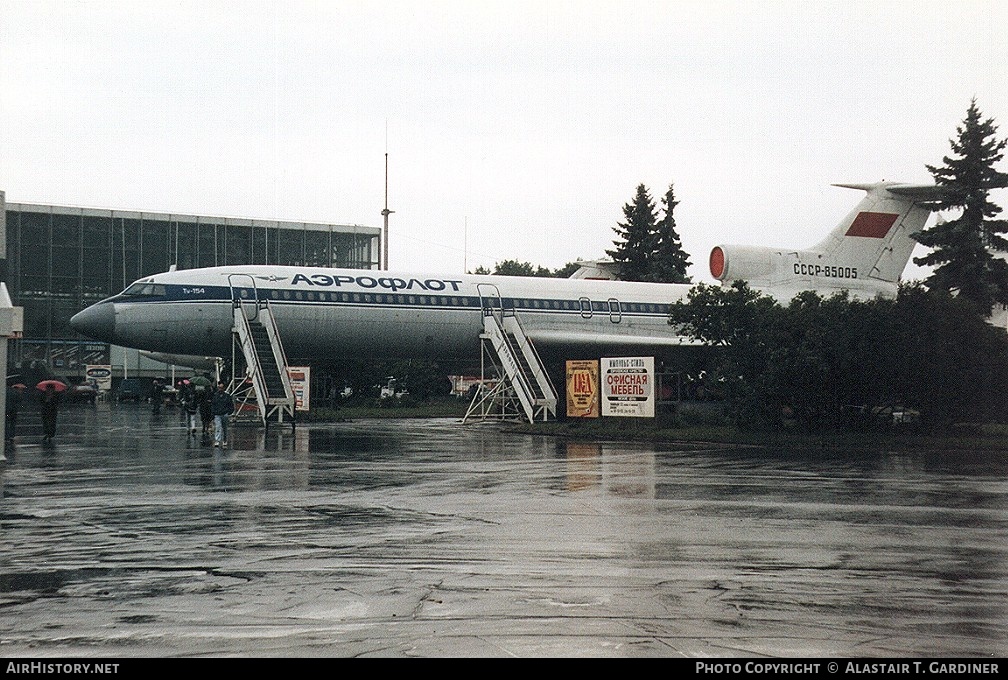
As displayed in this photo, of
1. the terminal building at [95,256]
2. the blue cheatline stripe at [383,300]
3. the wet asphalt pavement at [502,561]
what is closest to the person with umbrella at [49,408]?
the wet asphalt pavement at [502,561]

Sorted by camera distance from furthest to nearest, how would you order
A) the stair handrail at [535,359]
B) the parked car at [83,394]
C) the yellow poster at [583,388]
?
the parked car at [83,394] < the stair handrail at [535,359] < the yellow poster at [583,388]

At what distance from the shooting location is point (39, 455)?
2209cm

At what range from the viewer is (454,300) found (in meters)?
37.6

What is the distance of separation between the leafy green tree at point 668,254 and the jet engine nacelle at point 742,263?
2958 cm

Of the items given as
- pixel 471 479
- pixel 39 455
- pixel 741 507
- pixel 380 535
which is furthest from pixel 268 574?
pixel 39 455

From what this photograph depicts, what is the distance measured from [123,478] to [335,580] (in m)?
9.57

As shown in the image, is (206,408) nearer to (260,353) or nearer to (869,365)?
(260,353)

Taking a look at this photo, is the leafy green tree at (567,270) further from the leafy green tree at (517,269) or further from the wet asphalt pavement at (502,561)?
the wet asphalt pavement at (502,561)

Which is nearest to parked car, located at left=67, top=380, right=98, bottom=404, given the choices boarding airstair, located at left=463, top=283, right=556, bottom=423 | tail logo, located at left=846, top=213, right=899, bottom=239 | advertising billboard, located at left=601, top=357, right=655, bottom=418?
boarding airstair, located at left=463, top=283, right=556, bottom=423

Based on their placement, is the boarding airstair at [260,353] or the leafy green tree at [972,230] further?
the leafy green tree at [972,230]

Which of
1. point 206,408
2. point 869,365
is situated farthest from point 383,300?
point 869,365

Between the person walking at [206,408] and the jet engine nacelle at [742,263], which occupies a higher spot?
the jet engine nacelle at [742,263]

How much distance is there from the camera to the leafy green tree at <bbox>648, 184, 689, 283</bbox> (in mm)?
73562

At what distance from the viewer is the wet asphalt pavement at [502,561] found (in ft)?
22.0
